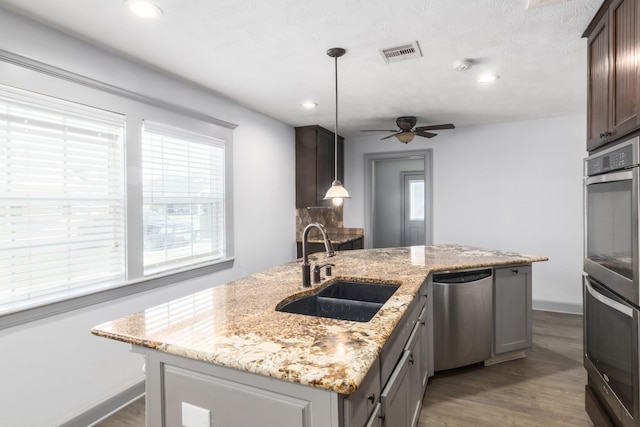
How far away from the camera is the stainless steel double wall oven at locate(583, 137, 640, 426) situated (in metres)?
1.47

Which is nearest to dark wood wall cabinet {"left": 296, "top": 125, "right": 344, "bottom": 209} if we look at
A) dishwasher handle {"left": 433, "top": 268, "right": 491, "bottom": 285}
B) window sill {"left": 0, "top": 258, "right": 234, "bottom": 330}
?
window sill {"left": 0, "top": 258, "right": 234, "bottom": 330}

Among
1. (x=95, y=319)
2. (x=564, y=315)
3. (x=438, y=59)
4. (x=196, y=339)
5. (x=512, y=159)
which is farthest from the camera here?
(x=512, y=159)

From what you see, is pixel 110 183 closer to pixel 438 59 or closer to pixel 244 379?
pixel 244 379

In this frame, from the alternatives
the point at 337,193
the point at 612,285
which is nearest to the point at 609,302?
the point at 612,285

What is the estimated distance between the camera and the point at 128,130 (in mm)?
2420

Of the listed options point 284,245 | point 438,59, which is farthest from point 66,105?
point 284,245

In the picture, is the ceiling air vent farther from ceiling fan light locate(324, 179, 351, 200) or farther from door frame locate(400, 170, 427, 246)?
door frame locate(400, 170, 427, 246)

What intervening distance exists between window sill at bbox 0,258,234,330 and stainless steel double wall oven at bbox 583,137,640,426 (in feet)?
9.25

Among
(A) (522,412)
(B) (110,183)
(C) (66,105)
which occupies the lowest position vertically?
(A) (522,412)

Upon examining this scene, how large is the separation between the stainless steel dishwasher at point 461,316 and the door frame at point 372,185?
2.20m

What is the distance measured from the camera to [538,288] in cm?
438

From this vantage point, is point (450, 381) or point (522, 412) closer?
point (522, 412)

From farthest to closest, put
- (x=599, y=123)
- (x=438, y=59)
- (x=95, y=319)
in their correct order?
(x=438, y=59), (x=95, y=319), (x=599, y=123)

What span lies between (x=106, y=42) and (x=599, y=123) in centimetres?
292
